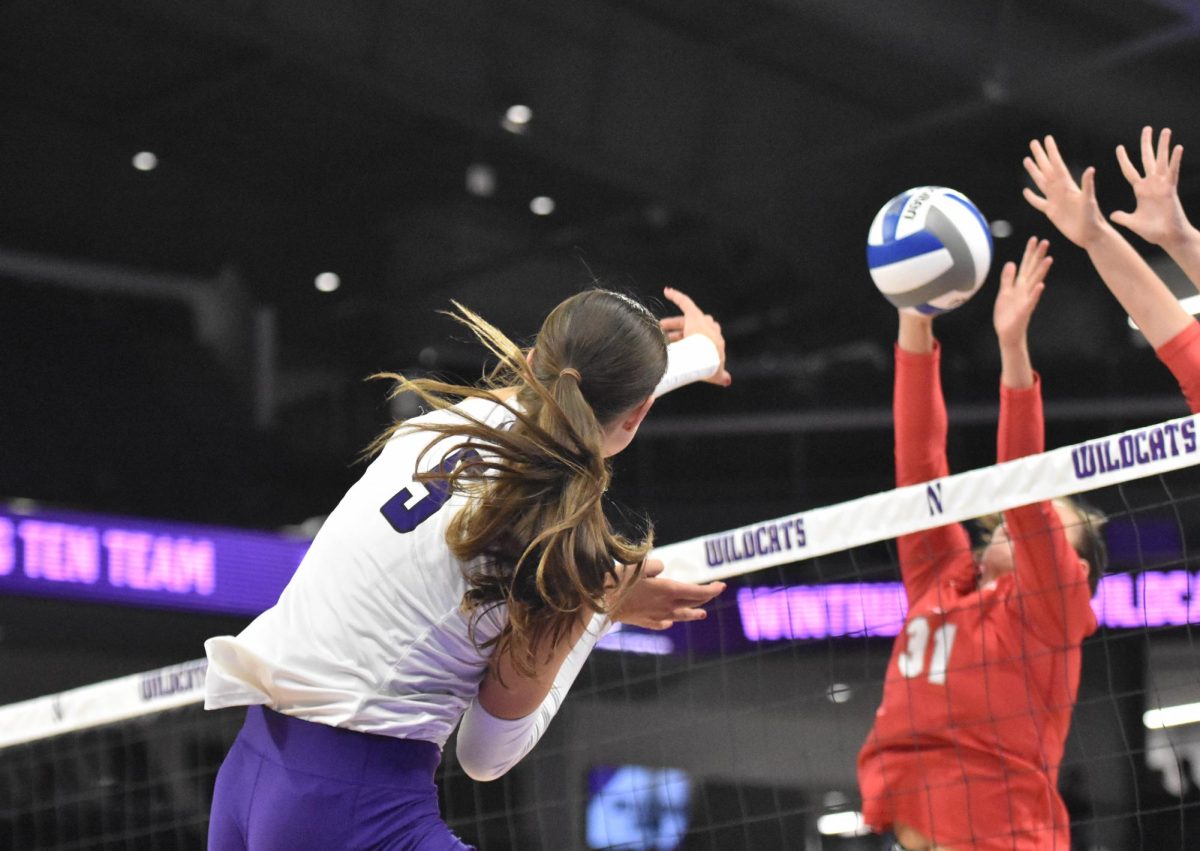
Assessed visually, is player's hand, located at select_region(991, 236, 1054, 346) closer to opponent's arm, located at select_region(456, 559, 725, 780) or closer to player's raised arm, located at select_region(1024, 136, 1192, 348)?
player's raised arm, located at select_region(1024, 136, 1192, 348)

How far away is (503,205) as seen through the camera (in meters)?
11.1

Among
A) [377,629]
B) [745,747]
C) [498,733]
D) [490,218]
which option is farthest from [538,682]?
[490,218]

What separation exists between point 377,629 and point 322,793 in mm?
224

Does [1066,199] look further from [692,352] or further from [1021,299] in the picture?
[692,352]

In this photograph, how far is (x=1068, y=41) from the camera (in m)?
8.38

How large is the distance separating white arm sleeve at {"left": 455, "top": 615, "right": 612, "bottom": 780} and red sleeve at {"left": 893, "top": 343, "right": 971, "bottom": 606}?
1.54m

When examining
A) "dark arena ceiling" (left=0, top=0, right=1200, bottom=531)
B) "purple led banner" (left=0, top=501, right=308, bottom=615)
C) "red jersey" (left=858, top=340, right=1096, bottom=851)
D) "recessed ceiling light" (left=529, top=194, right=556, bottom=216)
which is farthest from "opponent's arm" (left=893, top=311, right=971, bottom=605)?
"purple led banner" (left=0, top=501, right=308, bottom=615)

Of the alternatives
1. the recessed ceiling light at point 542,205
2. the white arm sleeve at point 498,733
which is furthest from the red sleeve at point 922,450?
the recessed ceiling light at point 542,205

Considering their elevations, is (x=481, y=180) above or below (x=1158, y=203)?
above

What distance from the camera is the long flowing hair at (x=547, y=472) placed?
1.94 m

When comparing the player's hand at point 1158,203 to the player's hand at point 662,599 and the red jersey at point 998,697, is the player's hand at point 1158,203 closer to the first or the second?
the red jersey at point 998,697

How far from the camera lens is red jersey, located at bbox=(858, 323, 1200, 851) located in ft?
10.7

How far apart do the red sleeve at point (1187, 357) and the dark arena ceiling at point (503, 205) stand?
16.3ft

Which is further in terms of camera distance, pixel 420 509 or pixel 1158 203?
pixel 1158 203
